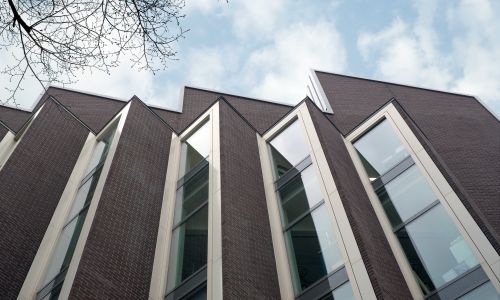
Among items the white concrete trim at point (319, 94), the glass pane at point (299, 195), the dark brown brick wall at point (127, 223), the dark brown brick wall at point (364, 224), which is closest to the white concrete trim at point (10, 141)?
the dark brown brick wall at point (127, 223)

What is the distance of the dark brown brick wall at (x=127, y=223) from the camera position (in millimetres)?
10016

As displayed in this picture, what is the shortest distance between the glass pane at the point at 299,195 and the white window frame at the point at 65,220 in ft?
18.7

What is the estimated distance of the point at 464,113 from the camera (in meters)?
21.5

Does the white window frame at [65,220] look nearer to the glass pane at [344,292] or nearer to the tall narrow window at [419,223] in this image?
the glass pane at [344,292]

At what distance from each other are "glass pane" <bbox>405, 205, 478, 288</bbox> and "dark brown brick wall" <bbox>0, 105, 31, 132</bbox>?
19.5 metres

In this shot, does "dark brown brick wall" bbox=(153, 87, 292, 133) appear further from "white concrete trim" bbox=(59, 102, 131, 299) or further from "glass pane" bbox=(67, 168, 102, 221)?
"glass pane" bbox=(67, 168, 102, 221)

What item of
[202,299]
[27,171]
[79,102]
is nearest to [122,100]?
[79,102]

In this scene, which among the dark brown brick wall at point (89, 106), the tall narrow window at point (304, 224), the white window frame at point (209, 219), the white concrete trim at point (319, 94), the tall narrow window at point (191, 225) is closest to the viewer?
the tall narrow window at point (304, 224)

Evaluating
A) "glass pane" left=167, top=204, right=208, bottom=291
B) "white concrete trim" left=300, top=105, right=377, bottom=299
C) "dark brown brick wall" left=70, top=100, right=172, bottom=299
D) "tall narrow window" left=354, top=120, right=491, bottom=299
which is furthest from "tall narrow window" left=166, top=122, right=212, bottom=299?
"tall narrow window" left=354, top=120, right=491, bottom=299

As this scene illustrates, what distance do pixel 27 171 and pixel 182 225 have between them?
20.2 ft

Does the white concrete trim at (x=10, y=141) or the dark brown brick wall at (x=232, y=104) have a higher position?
the dark brown brick wall at (x=232, y=104)

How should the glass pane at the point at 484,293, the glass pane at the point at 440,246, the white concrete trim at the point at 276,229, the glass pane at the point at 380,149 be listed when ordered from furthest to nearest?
the glass pane at the point at 380,149 → the white concrete trim at the point at 276,229 → the glass pane at the point at 440,246 → the glass pane at the point at 484,293

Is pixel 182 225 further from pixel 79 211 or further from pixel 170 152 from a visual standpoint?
pixel 170 152

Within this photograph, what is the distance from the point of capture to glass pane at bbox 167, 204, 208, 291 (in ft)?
37.7
